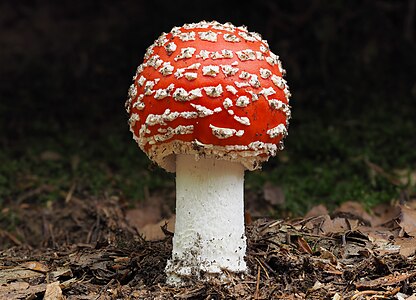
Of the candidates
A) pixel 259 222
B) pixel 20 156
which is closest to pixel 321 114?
pixel 259 222

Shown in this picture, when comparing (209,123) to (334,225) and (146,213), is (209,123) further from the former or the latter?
(146,213)

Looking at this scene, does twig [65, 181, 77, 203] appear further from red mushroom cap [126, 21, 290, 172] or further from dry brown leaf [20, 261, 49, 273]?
red mushroom cap [126, 21, 290, 172]

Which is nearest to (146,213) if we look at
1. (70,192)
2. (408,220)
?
(70,192)

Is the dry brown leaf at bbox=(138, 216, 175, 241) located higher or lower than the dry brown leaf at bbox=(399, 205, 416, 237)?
lower

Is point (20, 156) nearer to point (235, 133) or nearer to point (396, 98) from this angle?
point (235, 133)

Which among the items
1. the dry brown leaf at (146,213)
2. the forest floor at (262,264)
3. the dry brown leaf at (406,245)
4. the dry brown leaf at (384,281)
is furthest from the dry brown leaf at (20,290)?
the dry brown leaf at (406,245)

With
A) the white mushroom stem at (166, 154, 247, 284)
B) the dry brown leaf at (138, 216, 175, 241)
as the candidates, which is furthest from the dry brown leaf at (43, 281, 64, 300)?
the dry brown leaf at (138, 216, 175, 241)

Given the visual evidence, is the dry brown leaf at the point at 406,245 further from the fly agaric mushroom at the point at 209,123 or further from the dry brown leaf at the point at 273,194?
the dry brown leaf at the point at 273,194
